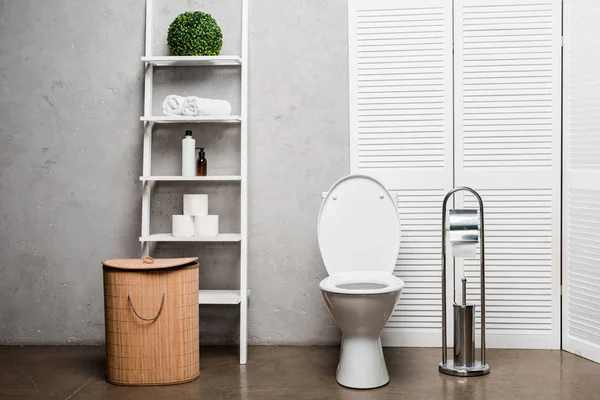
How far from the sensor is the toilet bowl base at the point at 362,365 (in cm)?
266

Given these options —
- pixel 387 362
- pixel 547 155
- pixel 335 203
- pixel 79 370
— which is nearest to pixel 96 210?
pixel 79 370

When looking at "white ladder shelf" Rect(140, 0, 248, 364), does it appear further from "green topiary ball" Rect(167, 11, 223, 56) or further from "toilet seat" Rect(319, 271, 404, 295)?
"toilet seat" Rect(319, 271, 404, 295)

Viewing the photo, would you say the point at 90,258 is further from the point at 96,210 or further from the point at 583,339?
the point at 583,339

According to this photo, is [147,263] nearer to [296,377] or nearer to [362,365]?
[296,377]

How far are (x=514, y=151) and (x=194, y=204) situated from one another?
1661mm

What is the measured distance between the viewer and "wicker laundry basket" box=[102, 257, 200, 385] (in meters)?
2.71

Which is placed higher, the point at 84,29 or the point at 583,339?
the point at 84,29

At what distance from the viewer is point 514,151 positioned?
329cm

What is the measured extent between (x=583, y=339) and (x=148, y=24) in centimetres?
272

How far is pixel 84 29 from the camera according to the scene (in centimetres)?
340

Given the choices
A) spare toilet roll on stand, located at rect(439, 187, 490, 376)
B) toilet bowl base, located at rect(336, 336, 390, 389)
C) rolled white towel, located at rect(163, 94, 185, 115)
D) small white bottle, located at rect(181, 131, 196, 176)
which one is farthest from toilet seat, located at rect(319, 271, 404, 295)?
rolled white towel, located at rect(163, 94, 185, 115)

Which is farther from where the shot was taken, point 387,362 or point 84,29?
point 84,29

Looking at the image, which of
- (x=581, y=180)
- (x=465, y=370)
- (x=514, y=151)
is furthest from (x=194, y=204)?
(x=581, y=180)

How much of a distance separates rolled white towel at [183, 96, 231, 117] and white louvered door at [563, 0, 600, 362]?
1747mm
